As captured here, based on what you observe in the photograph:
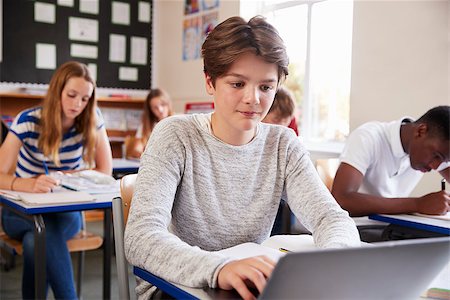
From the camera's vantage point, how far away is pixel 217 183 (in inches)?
49.6

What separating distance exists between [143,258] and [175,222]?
246mm

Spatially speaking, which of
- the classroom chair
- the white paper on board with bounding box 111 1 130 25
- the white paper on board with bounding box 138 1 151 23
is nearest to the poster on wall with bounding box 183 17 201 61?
the white paper on board with bounding box 138 1 151 23

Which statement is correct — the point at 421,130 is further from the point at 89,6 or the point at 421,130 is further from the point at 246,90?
the point at 89,6

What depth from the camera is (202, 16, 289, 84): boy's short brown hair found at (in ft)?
3.83

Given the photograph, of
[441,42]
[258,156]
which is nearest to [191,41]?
[441,42]

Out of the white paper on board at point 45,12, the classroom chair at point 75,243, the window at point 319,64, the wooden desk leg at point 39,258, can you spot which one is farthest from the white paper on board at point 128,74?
the wooden desk leg at point 39,258

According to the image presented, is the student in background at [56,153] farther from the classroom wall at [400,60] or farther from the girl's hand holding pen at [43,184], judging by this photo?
the classroom wall at [400,60]

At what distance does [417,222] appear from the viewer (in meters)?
1.91

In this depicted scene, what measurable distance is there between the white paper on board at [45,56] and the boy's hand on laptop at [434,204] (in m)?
4.00

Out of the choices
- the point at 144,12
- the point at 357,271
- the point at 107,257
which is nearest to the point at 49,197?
the point at 107,257

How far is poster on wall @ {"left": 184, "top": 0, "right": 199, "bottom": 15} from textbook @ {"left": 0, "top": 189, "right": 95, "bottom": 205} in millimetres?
3335

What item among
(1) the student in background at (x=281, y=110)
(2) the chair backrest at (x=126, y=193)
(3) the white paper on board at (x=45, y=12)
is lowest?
(2) the chair backrest at (x=126, y=193)

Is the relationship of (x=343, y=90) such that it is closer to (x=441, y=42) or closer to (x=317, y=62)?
(x=317, y=62)

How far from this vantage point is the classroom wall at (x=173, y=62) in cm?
521
